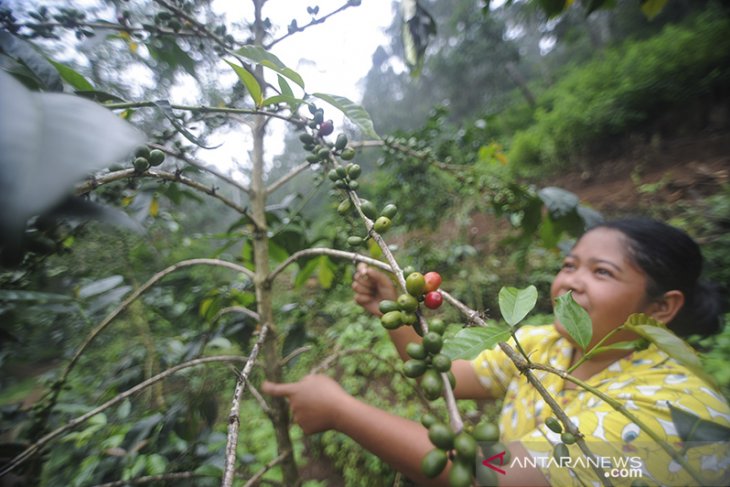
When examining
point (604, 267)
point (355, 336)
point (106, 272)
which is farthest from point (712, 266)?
point (106, 272)

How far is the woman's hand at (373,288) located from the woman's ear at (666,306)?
2.59 feet

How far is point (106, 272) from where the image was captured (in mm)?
1782

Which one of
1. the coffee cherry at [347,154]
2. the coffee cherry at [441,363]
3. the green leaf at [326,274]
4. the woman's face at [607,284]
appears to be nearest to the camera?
the coffee cherry at [441,363]

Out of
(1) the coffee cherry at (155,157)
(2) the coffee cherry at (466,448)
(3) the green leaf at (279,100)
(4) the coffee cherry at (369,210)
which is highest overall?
(3) the green leaf at (279,100)

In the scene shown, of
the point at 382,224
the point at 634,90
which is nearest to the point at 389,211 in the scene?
the point at 382,224

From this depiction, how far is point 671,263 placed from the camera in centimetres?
96

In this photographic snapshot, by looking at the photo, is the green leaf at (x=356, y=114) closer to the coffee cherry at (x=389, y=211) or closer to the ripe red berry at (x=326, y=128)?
the ripe red berry at (x=326, y=128)

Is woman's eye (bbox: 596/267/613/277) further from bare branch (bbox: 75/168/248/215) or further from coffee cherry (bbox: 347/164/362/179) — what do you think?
bare branch (bbox: 75/168/248/215)

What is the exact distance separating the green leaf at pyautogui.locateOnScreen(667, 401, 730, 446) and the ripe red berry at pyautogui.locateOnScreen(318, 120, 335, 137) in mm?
719

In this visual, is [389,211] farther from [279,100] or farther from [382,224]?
[279,100]

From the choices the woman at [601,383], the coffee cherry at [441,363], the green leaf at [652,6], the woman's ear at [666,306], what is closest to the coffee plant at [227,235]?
the coffee cherry at [441,363]

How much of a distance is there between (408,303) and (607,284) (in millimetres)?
820

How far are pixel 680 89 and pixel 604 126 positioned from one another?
1057mm

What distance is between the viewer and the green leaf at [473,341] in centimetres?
38
